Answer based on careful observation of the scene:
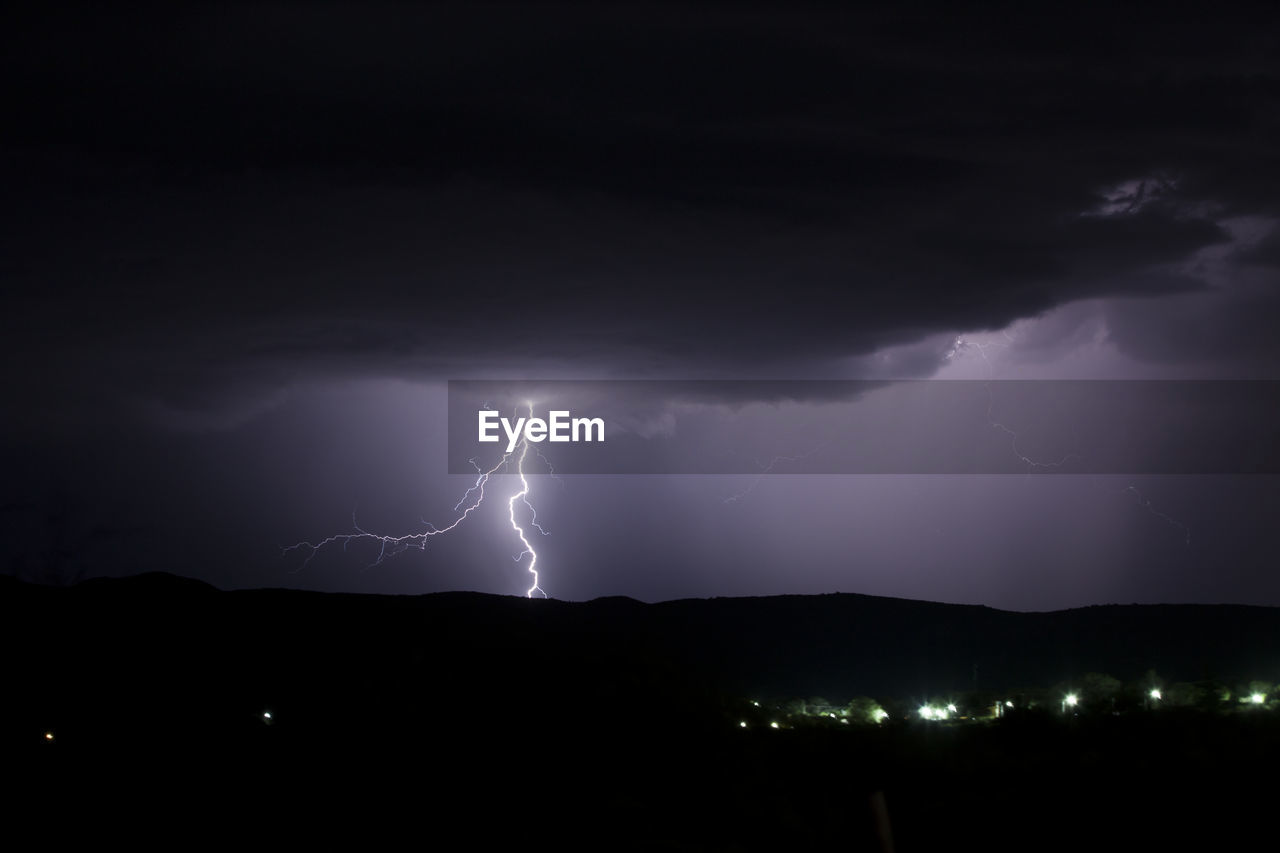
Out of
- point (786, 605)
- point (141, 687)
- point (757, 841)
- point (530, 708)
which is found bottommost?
point (757, 841)

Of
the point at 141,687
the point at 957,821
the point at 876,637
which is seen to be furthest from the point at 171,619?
the point at 876,637

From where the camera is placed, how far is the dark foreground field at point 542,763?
35.3ft

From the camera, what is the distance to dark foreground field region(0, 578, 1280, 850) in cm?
1077

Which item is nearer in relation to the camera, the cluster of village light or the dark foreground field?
the dark foreground field

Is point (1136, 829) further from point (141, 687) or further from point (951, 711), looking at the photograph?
point (951, 711)

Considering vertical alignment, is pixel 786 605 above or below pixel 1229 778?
above

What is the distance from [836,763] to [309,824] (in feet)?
36.6

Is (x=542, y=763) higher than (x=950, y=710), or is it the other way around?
(x=950, y=710)

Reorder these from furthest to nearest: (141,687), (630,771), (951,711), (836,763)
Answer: (951,711) < (141,687) < (836,763) < (630,771)

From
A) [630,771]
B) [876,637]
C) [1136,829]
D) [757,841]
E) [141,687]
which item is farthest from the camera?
[876,637]

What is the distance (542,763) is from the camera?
747 inches

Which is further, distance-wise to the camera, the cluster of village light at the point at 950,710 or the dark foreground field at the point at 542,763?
the cluster of village light at the point at 950,710

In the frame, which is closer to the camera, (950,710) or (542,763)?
(542,763)

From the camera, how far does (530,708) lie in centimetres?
2194
